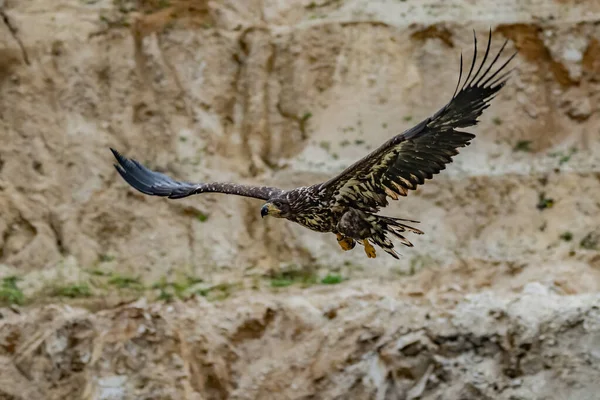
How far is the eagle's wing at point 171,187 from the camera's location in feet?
26.7

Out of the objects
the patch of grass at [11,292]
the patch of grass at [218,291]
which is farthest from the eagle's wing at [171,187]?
the patch of grass at [11,292]

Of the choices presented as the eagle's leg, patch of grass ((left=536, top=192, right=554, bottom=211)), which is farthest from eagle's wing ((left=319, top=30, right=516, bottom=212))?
patch of grass ((left=536, top=192, right=554, bottom=211))

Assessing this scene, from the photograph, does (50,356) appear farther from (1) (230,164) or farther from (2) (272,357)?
(1) (230,164)

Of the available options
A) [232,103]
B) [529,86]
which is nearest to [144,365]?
[232,103]

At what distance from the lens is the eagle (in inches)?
255

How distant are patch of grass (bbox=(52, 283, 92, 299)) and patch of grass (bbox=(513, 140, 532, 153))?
16.6 ft

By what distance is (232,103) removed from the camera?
12.1 meters

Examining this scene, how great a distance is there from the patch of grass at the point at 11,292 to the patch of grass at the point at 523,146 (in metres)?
5.73

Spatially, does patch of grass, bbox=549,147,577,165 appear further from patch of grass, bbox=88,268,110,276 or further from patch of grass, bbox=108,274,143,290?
patch of grass, bbox=88,268,110,276

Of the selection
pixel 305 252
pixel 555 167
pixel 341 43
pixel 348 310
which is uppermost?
pixel 341 43

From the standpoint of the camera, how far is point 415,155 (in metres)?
6.73

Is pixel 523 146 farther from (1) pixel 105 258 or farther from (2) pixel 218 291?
(1) pixel 105 258

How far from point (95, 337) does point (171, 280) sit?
1297 mm

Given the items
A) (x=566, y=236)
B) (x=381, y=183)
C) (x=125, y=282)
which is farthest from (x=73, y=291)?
(x=566, y=236)
